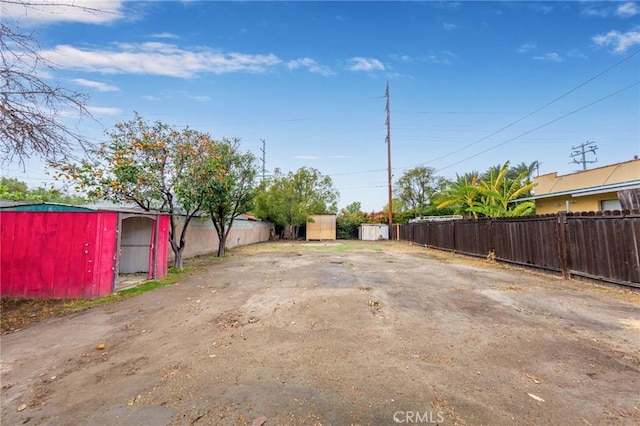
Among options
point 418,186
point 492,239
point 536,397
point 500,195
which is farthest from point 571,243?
point 418,186

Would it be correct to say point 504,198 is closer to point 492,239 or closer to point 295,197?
point 492,239

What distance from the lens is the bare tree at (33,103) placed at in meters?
2.79

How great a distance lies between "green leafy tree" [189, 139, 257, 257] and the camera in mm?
9328

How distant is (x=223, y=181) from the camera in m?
10.3

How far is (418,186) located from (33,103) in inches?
1489

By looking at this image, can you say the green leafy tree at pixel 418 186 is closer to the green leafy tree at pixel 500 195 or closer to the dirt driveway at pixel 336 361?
the green leafy tree at pixel 500 195

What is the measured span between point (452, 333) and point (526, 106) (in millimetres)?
17216

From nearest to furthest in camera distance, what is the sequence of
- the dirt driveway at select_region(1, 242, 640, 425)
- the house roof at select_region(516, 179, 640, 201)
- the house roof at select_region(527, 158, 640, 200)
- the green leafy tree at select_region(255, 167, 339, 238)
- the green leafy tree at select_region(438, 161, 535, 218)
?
the dirt driveway at select_region(1, 242, 640, 425), the house roof at select_region(516, 179, 640, 201), the house roof at select_region(527, 158, 640, 200), the green leafy tree at select_region(438, 161, 535, 218), the green leafy tree at select_region(255, 167, 339, 238)

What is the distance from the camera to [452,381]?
2.55 meters

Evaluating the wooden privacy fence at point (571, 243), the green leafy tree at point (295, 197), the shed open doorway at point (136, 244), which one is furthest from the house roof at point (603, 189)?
the green leafy tree at point (295, 197)

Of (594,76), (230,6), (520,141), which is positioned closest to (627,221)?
(594,76)

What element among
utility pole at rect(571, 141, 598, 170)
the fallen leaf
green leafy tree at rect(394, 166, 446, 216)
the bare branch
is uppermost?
utility pole at rect(571, 141, 598, 170)

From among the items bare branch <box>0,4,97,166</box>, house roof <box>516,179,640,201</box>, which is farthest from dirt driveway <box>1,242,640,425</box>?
house roof <box>516,179,640,201</box>

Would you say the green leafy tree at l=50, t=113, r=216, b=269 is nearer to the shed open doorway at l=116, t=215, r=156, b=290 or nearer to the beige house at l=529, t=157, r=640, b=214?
the shed open doorway at l=116, t=215, r=156, b=290
